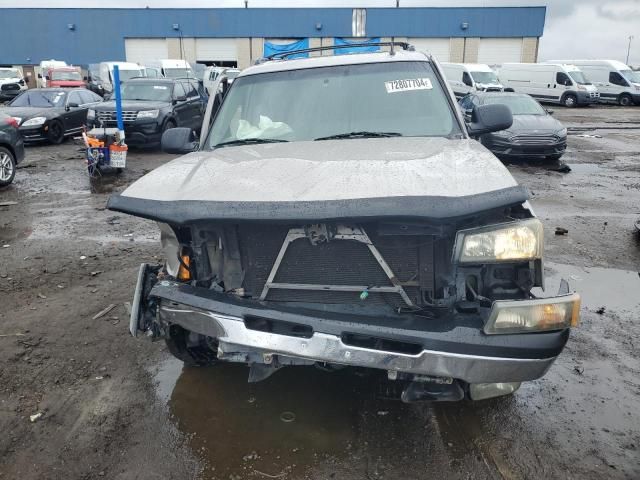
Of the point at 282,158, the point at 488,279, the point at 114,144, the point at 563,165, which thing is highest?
the point at 282,158

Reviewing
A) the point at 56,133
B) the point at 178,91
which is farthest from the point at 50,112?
the point at 178,91

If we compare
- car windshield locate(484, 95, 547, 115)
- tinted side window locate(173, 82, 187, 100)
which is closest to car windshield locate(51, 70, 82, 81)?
tinted side window locate(173, 82, 187, 100)

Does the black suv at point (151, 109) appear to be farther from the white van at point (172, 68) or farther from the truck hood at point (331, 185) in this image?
the white van at point (172, 68)

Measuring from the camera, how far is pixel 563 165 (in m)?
Answer: 12.2

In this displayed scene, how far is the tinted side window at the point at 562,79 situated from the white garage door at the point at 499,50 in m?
14.4

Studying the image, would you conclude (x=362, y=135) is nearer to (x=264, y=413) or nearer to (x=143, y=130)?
(x=264, y=413)

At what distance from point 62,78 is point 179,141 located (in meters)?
24.7

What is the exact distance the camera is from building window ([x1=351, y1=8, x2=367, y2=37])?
42.4 meters

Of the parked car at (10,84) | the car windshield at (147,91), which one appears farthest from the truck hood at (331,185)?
the parked car at (10,84)

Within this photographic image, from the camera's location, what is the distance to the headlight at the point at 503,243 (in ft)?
8.15

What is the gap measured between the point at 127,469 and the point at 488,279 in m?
2.04

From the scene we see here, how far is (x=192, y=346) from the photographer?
3.13 meters

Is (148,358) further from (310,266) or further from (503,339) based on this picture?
(503,339)

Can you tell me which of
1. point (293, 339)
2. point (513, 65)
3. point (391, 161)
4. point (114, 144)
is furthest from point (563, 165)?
point (513, 65)
